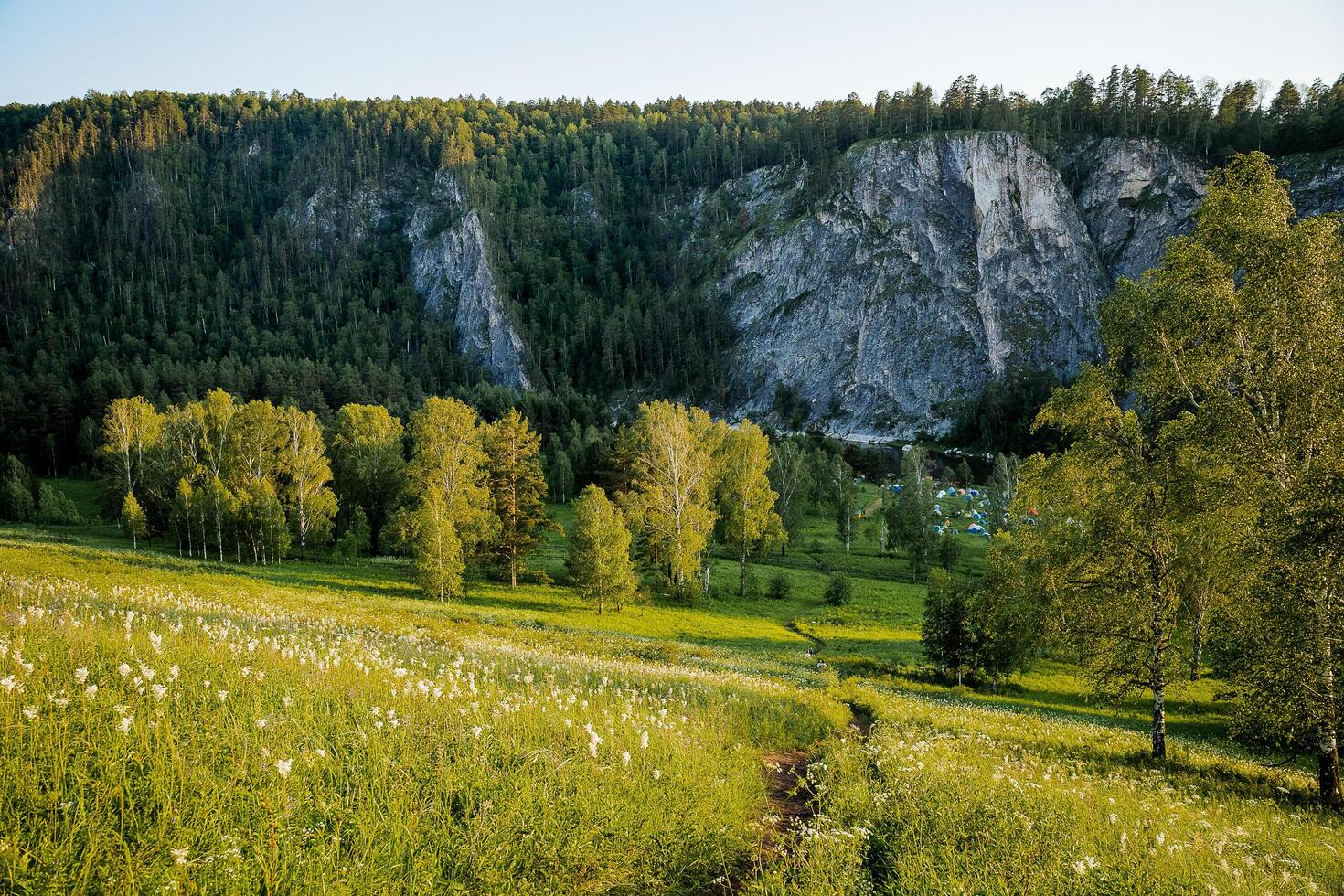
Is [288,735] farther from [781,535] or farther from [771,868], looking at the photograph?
[781,535]

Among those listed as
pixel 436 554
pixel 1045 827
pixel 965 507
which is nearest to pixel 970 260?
pixel 965 507

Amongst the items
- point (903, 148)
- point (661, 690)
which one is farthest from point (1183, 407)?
point (903, 148)

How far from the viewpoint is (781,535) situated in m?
56.0

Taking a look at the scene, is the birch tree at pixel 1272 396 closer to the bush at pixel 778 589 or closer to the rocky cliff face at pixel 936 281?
the bush at pixel 778 589

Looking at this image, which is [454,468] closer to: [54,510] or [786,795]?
[786,795]

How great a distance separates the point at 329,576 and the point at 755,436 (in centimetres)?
3689

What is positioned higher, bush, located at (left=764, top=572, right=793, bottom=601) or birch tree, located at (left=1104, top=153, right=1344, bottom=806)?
birch tree, located at (left=1104, top=153, right=1344, bottom=806)

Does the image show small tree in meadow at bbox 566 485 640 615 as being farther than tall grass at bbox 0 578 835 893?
Yes

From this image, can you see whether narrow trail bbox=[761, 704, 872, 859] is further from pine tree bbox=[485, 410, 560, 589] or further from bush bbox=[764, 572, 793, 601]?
bush bbox=[764, 572, 793, 601]

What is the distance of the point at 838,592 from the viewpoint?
5188 centimetres

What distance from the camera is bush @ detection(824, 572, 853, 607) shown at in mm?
51716

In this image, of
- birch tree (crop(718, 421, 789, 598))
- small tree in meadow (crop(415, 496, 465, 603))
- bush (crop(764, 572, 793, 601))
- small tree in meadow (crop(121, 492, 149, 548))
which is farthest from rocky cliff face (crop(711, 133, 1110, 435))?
small tree in meadow (crop(121, 492, 149, 548))

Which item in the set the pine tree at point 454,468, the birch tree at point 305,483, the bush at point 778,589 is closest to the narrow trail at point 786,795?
the pine tree at point 454,468

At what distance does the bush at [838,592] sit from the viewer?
170 feet
